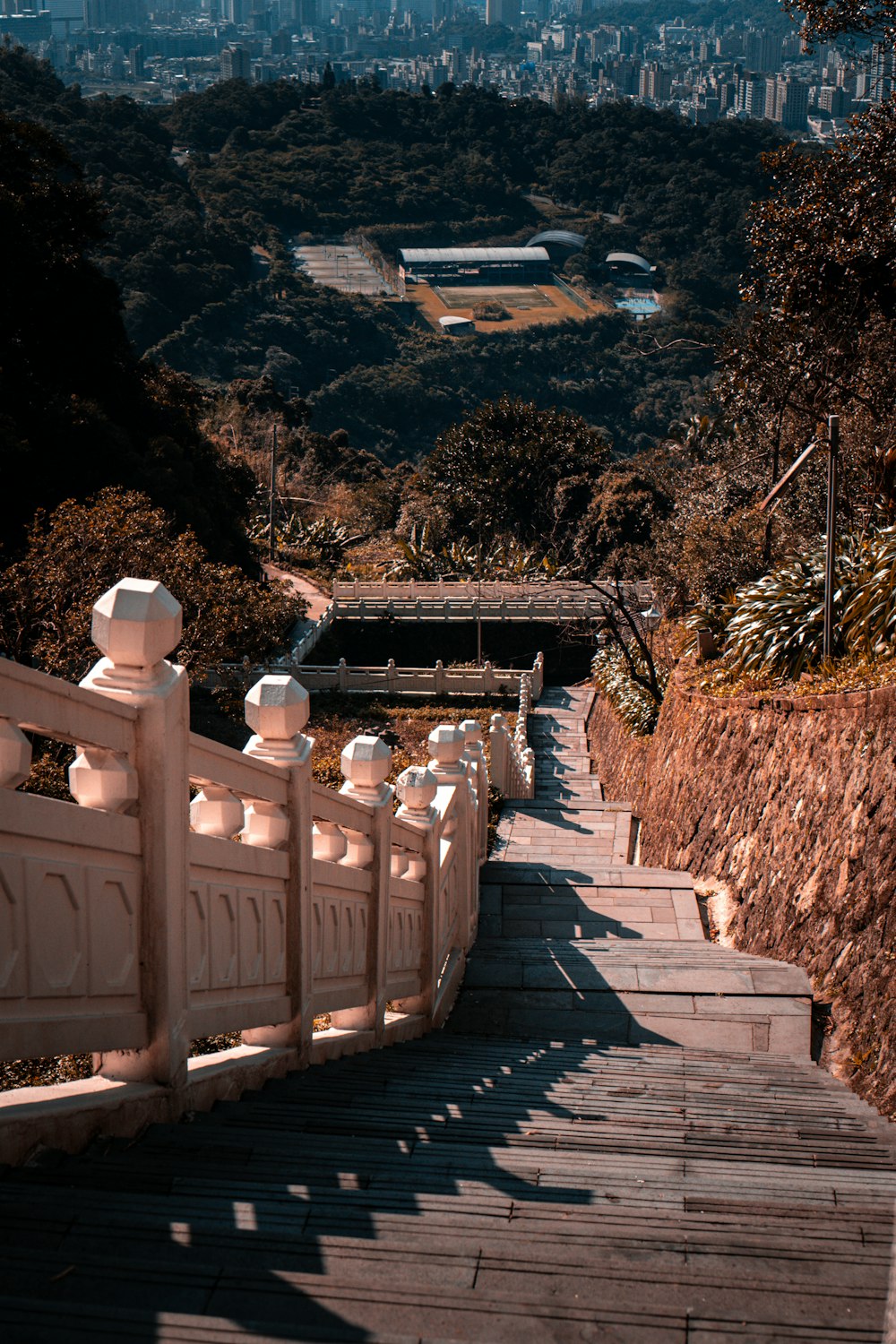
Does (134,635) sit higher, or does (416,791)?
(134,635)

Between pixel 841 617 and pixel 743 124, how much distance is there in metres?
154

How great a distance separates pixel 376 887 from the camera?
19.7 feet

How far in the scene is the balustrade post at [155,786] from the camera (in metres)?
3.44

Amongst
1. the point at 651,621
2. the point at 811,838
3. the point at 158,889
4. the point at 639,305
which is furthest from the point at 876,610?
the point at 639,305

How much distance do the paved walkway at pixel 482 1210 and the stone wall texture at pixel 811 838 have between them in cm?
47

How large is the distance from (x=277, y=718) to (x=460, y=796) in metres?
3.67

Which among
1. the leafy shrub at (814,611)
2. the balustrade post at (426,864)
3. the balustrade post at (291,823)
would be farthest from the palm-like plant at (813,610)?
the balustrade post at (291,823)

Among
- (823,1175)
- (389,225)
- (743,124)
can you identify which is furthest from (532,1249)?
(743,124)

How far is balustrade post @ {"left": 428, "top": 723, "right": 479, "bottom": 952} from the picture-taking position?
7.90 metres

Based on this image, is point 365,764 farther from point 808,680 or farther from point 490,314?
point 490,314

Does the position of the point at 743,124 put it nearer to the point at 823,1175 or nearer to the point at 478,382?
the point at 478,382

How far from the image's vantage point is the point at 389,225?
14300 centimetres

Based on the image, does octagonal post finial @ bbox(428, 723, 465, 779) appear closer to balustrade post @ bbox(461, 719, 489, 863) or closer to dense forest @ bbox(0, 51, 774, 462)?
balustrade post @ bbox(461, 719, 489, 863)

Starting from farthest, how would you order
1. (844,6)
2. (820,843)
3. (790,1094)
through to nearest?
1. (844,6)
2. (820,843)
3. (790,1094)
